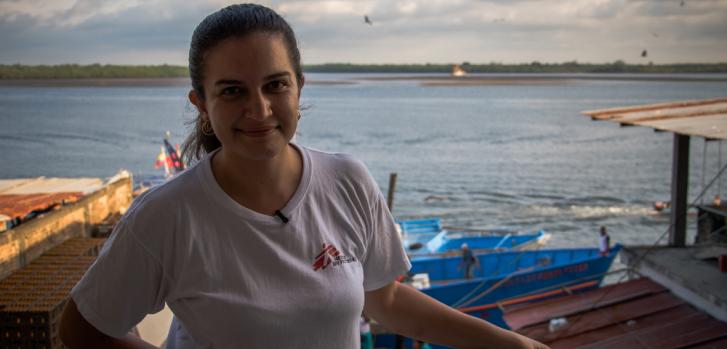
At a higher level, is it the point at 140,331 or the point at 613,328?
the point at 140,331

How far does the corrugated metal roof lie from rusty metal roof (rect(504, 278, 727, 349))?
5.52 m

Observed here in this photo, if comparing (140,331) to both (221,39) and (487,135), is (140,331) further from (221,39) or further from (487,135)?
(487,135)

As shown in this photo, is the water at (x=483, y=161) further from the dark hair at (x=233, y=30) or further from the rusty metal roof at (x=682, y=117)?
the dark hair at (x=233, y=30)

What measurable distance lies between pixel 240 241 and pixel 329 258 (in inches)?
8.4

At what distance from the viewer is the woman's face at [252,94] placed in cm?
150

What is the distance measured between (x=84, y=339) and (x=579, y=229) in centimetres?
2524

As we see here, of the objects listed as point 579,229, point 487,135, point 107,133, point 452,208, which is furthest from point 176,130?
point 579,229

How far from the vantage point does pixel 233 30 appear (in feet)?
4.94

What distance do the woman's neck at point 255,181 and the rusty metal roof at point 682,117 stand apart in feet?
21.0

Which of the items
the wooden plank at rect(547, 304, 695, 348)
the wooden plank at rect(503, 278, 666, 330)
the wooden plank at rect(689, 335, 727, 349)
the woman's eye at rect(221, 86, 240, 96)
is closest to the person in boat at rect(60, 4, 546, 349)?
the woman's eye at rect(221, 86, 240, 96)

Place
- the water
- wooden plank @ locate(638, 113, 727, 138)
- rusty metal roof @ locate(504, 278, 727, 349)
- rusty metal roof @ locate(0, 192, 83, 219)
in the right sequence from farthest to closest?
the water
wooden plank @ locate(638, 113, 727, 138)
rusty metal roof @ locate(504, 278, 727, 349)
rusty metal roof @ locate(0, 192, 83, 219)

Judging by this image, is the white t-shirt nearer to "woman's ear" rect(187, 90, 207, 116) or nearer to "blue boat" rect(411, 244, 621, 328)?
"woman's ear" rect(187, 90, 207, 116)

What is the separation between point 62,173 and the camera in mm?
33969

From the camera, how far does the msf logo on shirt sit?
5.20 ft
